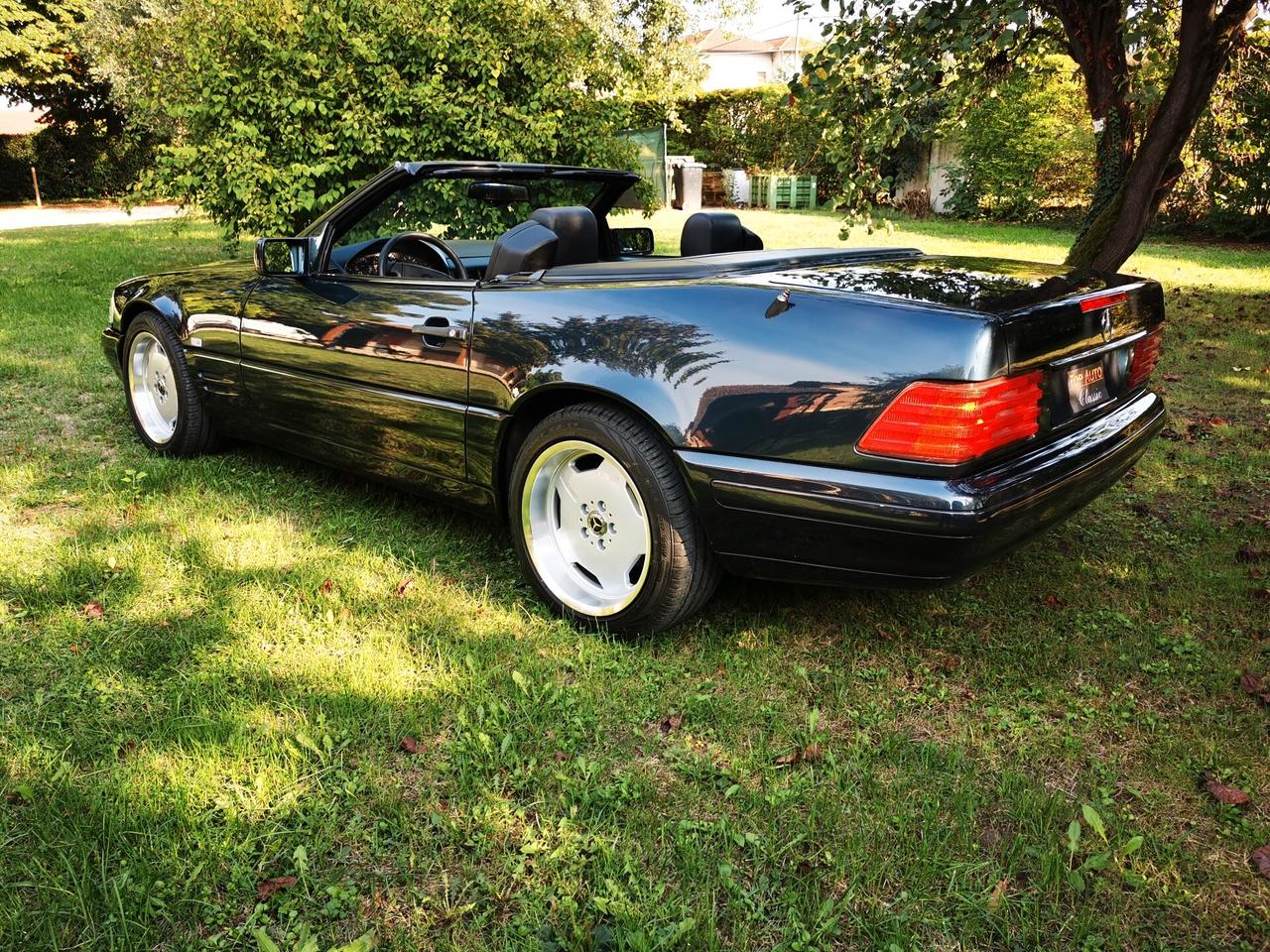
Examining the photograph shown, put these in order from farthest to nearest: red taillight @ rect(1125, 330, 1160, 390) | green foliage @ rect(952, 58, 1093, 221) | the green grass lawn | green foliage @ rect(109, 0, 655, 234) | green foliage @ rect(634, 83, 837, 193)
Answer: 1. green foliage @ rect(634, 83, 837, 193)
2. green foliage @ rect(952, 58, 1093, 221)
3. green foliage @ rect(109, 0, 655, 234)
4. red taillight @ rect(1125, 330, 1160, 390)
5. the green grass lawn

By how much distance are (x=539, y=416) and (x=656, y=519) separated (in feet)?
1.98

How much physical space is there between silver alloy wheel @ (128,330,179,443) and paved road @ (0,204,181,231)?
1456 cm

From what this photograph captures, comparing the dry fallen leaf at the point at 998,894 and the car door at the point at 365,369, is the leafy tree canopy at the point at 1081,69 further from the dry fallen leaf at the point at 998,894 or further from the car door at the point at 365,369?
the dry fallen leaf at the point at 998,894

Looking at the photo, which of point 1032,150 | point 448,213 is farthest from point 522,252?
point 1032,150

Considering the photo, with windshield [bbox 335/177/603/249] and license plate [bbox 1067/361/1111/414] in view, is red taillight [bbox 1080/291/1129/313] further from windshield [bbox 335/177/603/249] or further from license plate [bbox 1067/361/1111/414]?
windshield [bbox 335/177/603/249]

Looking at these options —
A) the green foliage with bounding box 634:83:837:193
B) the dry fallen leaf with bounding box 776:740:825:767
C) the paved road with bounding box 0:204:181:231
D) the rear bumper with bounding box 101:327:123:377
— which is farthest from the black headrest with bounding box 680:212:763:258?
the green foliage with bounding box 634:83:837:193

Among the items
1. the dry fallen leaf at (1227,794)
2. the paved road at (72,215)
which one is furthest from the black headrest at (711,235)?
the paved road at (72,215)

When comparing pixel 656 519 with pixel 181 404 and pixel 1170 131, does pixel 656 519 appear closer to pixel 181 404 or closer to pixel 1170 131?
pixel 181 404

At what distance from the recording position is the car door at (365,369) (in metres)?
3.10

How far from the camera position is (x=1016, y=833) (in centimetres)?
202

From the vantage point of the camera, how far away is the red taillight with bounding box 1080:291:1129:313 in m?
2.60


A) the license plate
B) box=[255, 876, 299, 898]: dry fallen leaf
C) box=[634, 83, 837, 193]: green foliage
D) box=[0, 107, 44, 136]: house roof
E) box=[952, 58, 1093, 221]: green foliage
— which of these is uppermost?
box=[0, 107, 44, 136]: house roof

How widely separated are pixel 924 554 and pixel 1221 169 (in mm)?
15937

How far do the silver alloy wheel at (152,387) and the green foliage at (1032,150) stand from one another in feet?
55.1
